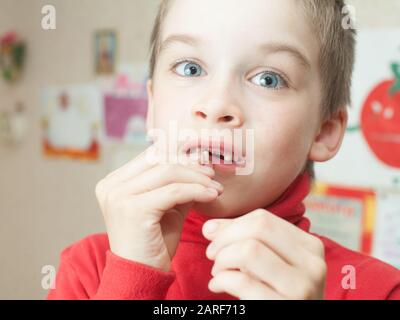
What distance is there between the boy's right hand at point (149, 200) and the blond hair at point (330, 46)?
25 cm

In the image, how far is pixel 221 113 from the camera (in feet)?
1.77

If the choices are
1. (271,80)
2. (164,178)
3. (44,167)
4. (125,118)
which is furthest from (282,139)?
(44,167)

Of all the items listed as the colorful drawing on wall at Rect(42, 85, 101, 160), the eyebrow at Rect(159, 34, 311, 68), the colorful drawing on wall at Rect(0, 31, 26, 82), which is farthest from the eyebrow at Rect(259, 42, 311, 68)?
the colorful drawing on wall at Rect(0, 31, 26, 82)

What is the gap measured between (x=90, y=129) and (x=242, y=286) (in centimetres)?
140

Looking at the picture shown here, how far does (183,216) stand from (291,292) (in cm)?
16

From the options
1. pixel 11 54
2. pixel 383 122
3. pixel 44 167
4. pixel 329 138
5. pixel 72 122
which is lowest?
pixel 329 138

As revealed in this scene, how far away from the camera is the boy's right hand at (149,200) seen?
1.65 feet

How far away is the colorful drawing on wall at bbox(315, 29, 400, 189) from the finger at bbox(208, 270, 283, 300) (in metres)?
0.77

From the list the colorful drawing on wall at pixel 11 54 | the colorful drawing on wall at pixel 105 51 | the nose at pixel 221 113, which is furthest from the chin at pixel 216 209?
the colorful drawing on wall at pixel 11 54

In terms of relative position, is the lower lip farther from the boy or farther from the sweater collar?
the sweater collar

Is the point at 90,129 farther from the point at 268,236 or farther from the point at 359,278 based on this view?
the point at 268,236

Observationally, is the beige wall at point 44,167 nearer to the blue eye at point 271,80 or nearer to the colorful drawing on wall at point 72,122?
the colorful drawing on wall at point 72,122

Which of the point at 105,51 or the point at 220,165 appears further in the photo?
the point at 105,51
